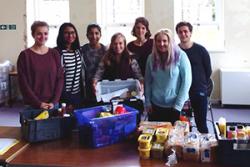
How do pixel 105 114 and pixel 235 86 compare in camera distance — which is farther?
pixel 235 86

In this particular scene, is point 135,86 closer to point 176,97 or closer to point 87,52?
point 176,97

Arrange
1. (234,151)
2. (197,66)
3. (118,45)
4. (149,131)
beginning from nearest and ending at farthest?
(234,151) < (149,131) < (118,45) < (197,66)

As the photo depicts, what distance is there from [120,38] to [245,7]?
3458mm

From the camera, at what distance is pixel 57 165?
6.04 ft

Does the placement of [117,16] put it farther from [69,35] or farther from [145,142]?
[145,142]

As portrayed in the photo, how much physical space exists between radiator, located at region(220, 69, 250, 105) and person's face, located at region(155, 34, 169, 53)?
3.23 metres

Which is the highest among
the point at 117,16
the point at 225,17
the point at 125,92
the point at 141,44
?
the point at 117,16

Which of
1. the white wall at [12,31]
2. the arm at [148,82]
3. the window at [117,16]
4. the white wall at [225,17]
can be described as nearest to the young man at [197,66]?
the arm at [148,82]

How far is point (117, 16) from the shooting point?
637 centimetres

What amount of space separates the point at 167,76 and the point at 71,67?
0.92m

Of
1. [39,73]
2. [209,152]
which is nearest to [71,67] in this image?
[39,73]

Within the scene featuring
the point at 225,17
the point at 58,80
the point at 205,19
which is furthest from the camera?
the point at 205,19

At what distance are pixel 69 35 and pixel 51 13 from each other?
3.60 meters

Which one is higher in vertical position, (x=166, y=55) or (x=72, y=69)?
(x=166, y=55)
